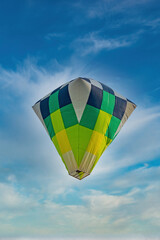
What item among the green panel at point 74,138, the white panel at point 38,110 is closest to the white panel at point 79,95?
the green panel at point 74,138

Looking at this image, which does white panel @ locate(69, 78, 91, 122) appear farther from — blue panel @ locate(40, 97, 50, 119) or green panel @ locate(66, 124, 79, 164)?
blue panel @ locate(40, 97, 50, 119)

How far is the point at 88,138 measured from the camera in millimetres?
15422

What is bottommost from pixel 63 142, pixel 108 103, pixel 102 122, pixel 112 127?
pixel 63 142

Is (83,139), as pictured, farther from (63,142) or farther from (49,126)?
(49,126)

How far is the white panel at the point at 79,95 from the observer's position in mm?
15602

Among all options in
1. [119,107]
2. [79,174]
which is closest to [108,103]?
[119,107]

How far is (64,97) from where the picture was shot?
1616cm

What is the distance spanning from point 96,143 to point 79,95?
2.66 meters

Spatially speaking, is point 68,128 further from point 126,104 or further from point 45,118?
point 126,104

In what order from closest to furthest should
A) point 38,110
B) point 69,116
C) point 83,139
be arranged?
1. point 83,139
2. point 69,116
3. point 38,110

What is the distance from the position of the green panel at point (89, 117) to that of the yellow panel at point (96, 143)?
484mm

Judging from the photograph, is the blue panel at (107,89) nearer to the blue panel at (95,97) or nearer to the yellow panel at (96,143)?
the blue panel at (95,97)

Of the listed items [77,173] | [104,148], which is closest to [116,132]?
[104,148]

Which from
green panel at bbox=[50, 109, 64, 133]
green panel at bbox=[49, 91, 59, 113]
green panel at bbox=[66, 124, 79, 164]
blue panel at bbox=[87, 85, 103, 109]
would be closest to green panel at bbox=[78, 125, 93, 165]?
green panel at bbox=[66, 124, 79, 164]
